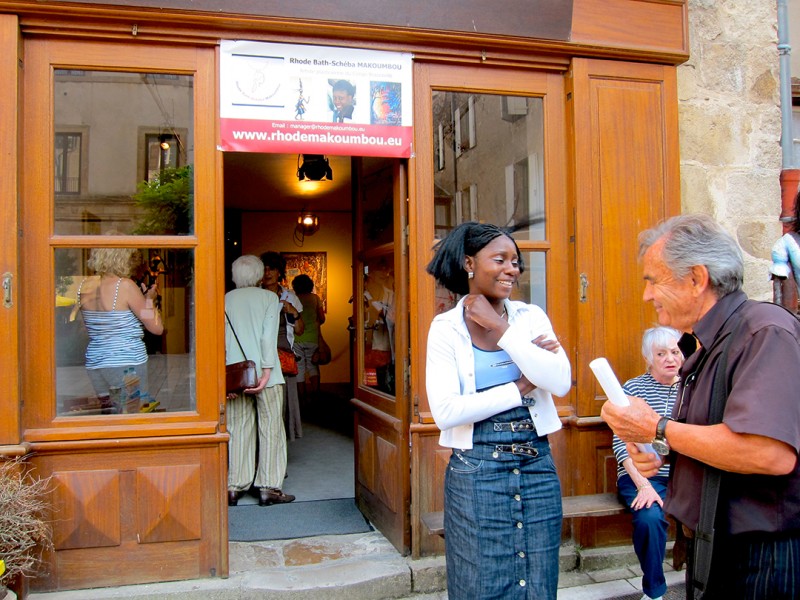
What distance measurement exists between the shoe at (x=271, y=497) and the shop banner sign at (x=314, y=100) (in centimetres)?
262

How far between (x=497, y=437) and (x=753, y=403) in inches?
39.2

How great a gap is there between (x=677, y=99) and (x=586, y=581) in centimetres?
308

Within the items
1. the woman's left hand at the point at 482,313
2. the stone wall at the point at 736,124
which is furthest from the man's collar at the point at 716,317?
the stone wall at the point at 736,124

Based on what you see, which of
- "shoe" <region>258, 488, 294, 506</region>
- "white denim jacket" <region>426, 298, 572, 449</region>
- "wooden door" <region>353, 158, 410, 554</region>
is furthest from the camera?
"shoe" <region>258, 488, 294, 506</region>

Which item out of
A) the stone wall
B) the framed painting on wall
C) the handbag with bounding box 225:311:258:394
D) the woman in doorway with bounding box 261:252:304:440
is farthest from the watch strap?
the framed painting on wall

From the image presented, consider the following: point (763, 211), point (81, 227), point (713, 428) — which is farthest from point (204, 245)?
point (763, 211)

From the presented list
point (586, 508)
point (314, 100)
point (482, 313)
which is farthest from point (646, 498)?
point (314, 100)

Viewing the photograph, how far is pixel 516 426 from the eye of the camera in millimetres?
2488

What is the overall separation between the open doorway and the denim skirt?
3.50m

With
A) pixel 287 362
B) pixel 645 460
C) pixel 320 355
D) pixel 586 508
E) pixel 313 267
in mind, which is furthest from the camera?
pixel 313 267

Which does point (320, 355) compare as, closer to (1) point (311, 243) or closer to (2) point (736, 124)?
(1) point (311, 243)

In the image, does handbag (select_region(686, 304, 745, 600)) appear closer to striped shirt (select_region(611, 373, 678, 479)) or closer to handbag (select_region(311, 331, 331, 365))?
striped shirt (select_region(611, 373, 678, 479))

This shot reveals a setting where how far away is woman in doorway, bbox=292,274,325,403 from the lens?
7.56 metres

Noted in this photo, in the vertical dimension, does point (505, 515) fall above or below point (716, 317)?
below
